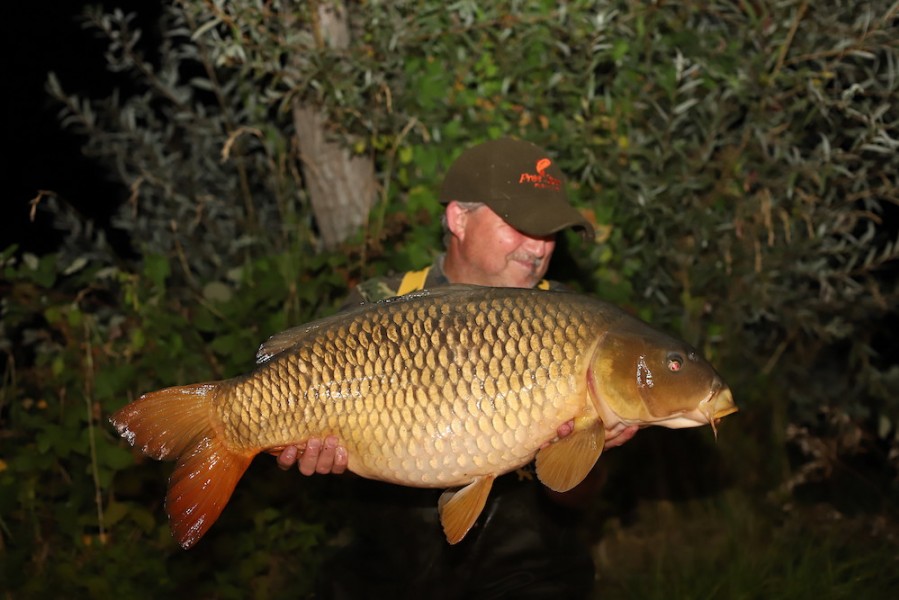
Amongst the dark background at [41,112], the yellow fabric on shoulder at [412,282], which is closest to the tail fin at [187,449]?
the yellow fabric on shoulder at [412,282]

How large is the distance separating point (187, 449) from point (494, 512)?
0.77 metres

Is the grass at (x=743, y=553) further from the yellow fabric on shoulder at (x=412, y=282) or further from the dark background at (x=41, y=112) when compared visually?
the dark background at (x=41, y=112)

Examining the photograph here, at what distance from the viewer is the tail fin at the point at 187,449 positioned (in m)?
1.88

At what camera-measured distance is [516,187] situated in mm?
2262

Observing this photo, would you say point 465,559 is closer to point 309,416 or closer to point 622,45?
point 309,416

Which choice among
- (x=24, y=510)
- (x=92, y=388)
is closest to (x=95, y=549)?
(x=24, y=510)

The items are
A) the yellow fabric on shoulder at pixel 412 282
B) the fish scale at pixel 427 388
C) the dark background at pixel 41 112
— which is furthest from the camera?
the dark background at pixel 41 112

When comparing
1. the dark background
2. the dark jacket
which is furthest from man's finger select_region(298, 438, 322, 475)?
the dark background

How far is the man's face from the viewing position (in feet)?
7.47

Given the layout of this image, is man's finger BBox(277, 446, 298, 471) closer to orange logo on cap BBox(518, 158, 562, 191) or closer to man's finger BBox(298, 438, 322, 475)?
man's finger BBox(298, 438, 322, 475)

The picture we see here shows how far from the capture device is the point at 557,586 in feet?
7.29

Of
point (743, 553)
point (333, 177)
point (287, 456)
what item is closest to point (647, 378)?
point (287, 456)

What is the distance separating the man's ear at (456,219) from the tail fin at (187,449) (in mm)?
758

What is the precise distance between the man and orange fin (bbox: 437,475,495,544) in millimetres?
373
